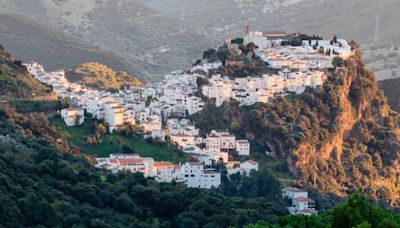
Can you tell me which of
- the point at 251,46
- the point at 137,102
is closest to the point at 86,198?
the point at 137,102

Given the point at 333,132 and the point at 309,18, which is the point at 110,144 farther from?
the point at 309,18

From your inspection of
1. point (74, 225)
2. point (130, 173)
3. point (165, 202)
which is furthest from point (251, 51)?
point (74, 225)

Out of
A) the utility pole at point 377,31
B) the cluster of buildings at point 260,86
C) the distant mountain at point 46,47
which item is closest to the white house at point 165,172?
the cluster of buildings at point 260,86

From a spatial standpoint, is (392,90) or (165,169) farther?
(392,90)

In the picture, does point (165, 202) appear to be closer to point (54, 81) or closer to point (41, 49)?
point (54, 81)

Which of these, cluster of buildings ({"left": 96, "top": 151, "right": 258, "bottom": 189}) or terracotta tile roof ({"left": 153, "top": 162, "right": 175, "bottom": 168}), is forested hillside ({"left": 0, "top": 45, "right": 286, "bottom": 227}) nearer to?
cluster of buildings ({"left": 96, "top": 151, "right": 258, "bottom": 189})

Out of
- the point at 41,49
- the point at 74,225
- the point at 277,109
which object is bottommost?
the point at 74,225
